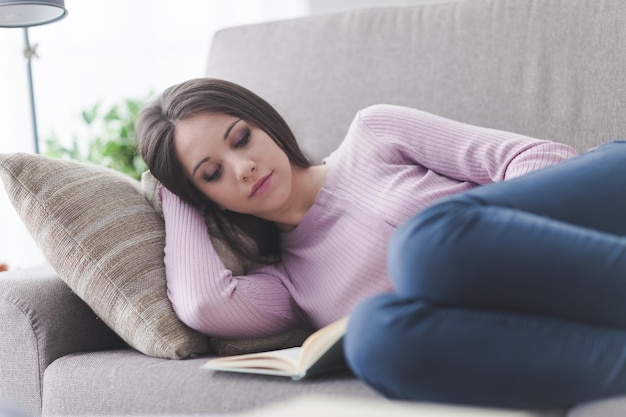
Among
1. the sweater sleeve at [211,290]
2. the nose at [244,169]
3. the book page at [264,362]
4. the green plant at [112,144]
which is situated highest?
the nose at [244,169]

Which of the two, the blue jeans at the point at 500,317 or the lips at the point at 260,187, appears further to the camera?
the lips at the point at 260,187

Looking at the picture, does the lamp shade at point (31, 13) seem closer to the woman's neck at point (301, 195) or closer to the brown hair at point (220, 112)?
the brown hair at point (220, 112)

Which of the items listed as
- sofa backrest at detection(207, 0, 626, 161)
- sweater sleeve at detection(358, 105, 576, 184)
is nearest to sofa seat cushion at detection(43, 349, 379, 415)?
sweater sleeve at detection(358, 105, 576, 184)

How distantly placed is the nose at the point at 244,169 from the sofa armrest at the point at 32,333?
0.42 meters

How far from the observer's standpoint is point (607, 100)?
1747mm

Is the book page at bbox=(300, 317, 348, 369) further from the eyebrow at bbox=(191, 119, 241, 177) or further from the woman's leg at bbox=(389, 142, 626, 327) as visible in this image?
the eyebrow at bbox=(191, 119, 241, 177)

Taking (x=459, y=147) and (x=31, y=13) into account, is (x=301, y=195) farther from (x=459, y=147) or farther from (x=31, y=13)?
(x=31, y=13)

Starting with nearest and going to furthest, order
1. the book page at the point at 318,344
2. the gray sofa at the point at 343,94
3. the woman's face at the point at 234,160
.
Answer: the book page at the point at 318,344
the gray sofa at the point at 343,94
the woman's face at the point at 234,160

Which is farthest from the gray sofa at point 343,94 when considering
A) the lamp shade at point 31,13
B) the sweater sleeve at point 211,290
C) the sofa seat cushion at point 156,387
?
the lamp shade at point 31,13

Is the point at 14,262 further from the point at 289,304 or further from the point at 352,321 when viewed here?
the point at 352,321

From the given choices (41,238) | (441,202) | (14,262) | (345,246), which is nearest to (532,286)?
(441,202)

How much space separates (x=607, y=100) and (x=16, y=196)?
1.23m

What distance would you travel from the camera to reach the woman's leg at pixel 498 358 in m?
1.03

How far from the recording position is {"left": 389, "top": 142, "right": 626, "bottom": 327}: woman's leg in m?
1.06
